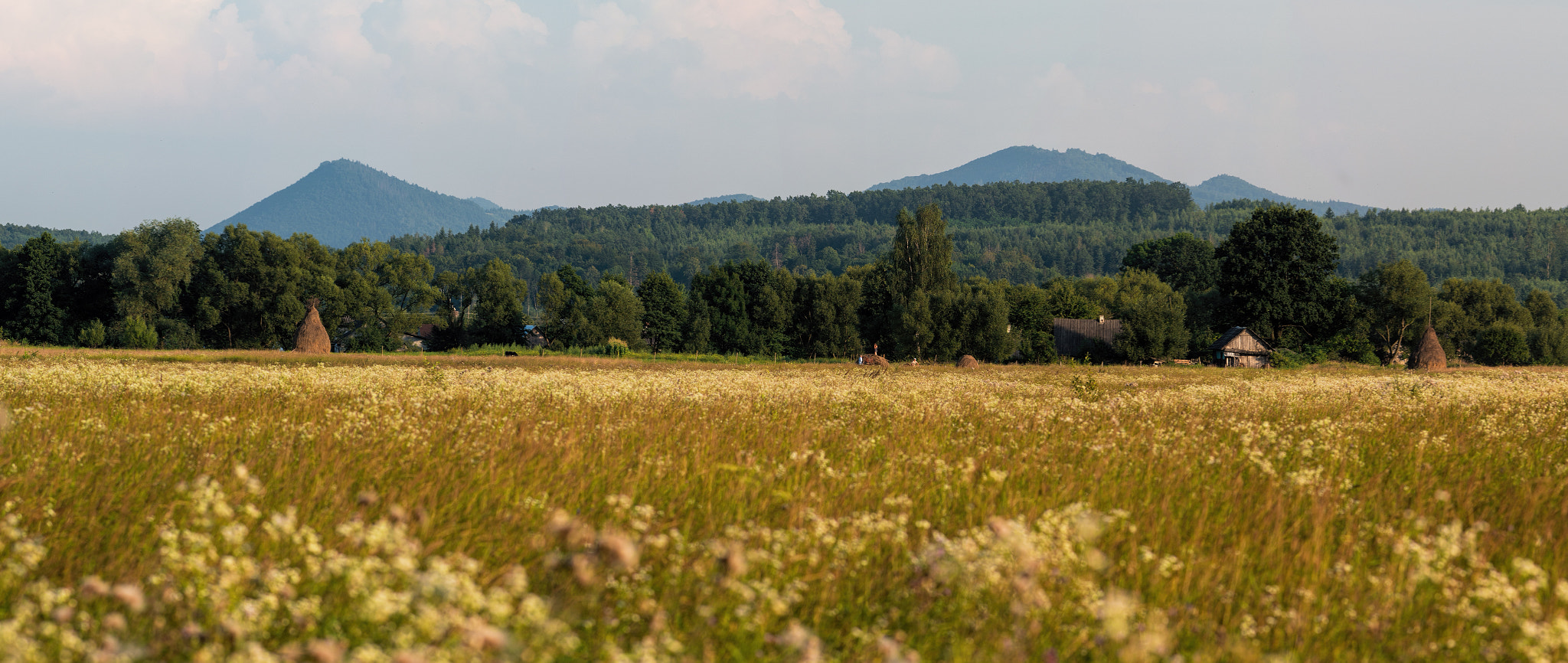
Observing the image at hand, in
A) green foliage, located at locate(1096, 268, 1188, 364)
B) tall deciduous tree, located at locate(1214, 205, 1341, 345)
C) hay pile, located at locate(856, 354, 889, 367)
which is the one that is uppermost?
tall deciduous tree, located at locate(1214, 205, 1341, 345)

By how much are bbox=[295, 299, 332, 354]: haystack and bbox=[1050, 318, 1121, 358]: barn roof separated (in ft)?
210

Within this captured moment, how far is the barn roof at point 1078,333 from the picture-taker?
279 ft

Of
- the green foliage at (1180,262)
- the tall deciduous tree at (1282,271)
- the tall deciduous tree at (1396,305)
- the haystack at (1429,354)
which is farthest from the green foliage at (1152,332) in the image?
the green foliage at (1180,262)

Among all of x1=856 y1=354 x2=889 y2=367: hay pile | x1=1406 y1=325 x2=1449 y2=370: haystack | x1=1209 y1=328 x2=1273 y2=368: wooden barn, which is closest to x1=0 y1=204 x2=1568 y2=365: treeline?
x1=1209 y1=328 x2=1273 y2=368: wooden barn

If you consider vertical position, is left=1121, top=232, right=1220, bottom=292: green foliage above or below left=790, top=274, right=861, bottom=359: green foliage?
above

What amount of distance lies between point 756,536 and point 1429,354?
62.9m

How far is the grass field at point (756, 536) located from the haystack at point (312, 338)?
165 feet

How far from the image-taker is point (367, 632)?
3316 mm

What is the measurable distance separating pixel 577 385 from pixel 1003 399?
23.6ft

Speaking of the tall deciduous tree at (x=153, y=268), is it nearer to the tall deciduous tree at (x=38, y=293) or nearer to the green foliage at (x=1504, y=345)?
the tall deciduous tree at (x=38, y=293)

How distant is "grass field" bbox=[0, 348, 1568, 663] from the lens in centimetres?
321

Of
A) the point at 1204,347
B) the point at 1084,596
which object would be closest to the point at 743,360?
the point at 1204,347

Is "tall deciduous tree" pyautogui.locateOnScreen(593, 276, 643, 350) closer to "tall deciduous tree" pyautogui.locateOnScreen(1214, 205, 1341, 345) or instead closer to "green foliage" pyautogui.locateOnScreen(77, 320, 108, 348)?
"green foliage" pyautogui.locateOnScreen(77, 320, 108, 348)

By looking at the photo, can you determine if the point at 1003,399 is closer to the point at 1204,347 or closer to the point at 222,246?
the point at 1204,347
